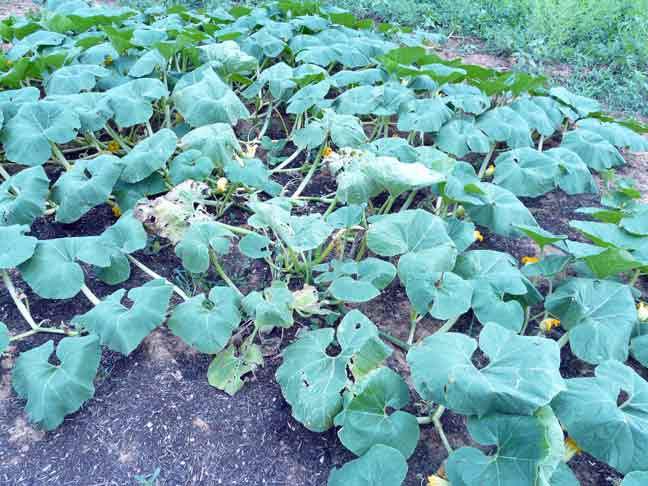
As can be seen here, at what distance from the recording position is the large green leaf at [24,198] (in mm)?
2873

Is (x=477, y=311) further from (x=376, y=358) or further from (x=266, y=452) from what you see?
(x=266, y=452)

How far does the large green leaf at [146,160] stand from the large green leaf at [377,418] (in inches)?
71.9

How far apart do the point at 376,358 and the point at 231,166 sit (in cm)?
160

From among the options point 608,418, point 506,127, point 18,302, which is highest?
point 506,127

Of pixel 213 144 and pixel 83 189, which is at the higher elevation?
pixel 213 144

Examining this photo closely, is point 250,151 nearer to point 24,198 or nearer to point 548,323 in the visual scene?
point 24,198

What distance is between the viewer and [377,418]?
205cm

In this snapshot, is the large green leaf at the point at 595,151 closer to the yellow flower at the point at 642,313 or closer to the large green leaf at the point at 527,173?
the large green leaf at the point at 527,173

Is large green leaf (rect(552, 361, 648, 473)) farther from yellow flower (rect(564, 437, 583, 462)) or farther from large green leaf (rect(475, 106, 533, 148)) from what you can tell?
large green leaf (rect(475, 106, 533, 148))

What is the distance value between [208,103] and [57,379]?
2.09 metres

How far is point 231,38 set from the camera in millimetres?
4688

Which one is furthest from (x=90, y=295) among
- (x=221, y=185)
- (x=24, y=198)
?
(x=221, y=185)

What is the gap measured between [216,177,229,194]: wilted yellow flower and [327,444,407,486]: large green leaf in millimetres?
1955

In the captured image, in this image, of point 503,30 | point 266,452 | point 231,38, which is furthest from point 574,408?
point 503,30
